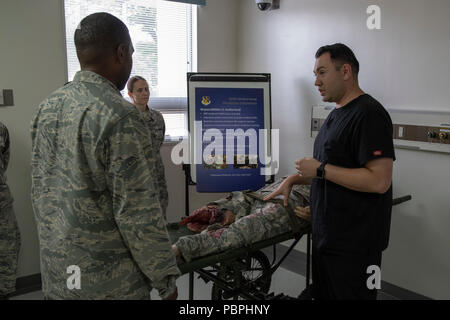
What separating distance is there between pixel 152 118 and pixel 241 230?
1.72 m

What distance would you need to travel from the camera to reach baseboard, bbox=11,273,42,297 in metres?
2.96

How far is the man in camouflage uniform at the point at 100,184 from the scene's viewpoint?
1.12 meters

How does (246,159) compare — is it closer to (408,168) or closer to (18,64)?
(408,168)

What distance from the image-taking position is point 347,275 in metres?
1.79

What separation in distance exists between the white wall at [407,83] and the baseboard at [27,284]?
246cm

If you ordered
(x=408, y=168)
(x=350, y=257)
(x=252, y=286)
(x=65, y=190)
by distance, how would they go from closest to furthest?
1. (x=65, y=190)
2. (x=350, y=257)
3. (x=252, y=286)
4. (x=408, y=168)

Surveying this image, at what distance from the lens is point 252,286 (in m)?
2.33

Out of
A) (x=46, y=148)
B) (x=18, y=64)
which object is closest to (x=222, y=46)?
(x=18, y=64)

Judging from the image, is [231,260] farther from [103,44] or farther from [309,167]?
[103,44]

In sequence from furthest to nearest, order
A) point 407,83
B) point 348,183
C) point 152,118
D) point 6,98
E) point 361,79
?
point 152,118
point 361,79
point 6,98
point 407,83
point 348,183

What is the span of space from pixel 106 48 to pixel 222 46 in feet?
9.86

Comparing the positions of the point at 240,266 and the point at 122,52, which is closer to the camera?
the point at 122,52

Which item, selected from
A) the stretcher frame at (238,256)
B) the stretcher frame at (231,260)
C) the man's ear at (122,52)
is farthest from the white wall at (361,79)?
the man's ear at (122,52)

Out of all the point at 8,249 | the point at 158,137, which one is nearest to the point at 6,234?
the point at 8,249
